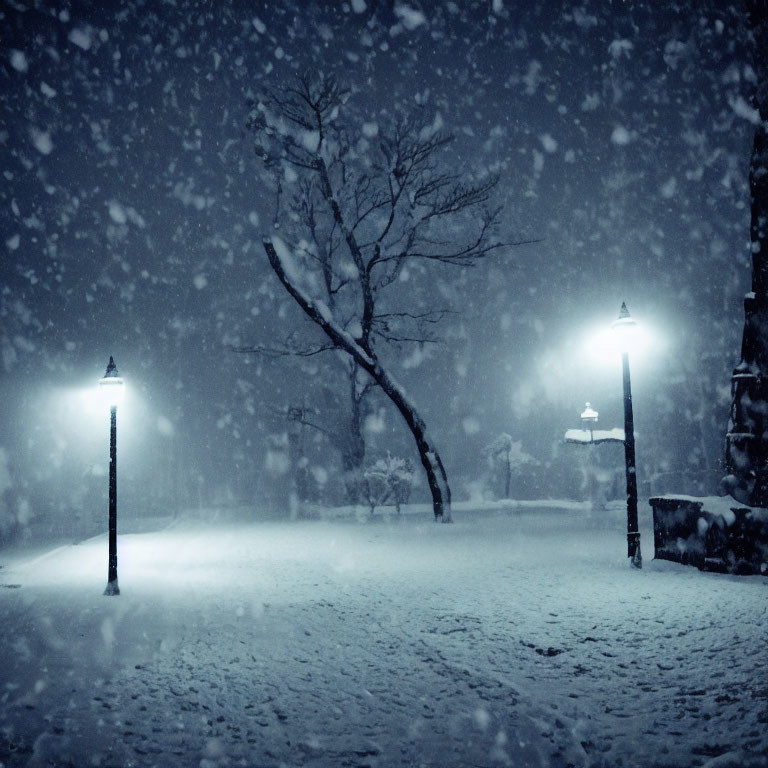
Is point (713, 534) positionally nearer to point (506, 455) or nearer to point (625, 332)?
point (625, 332)

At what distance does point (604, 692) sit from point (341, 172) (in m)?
17.8

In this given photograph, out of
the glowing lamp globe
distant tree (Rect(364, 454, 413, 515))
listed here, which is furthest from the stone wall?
distant tree (Rect(364, 454, 413, 515))

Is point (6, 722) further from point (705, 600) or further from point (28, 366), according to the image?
point (28, 366)

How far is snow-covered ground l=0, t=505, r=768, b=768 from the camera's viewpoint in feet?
14.9

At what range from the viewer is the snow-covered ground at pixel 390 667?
14.9 feet

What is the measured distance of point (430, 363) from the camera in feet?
114

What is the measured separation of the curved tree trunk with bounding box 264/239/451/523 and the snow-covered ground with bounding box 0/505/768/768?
7548 millimetres

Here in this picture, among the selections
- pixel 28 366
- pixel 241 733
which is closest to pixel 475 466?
pixel 28 366

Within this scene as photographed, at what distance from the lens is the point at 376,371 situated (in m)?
19.4

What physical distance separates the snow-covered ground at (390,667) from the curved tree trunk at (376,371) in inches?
297

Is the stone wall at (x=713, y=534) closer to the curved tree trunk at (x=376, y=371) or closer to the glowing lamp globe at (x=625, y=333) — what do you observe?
the glowing lamp globe at (x=625, y=333)

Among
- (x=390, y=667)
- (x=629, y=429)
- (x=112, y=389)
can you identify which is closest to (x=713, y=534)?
(x=629, y=429)

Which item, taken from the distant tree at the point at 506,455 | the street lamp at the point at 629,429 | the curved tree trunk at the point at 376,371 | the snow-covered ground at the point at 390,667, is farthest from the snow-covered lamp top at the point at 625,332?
the distant tree at the point at 506,455

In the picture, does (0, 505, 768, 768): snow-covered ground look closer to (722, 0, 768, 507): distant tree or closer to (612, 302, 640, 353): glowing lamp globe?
(722, 0, 768, 507): distant tree
